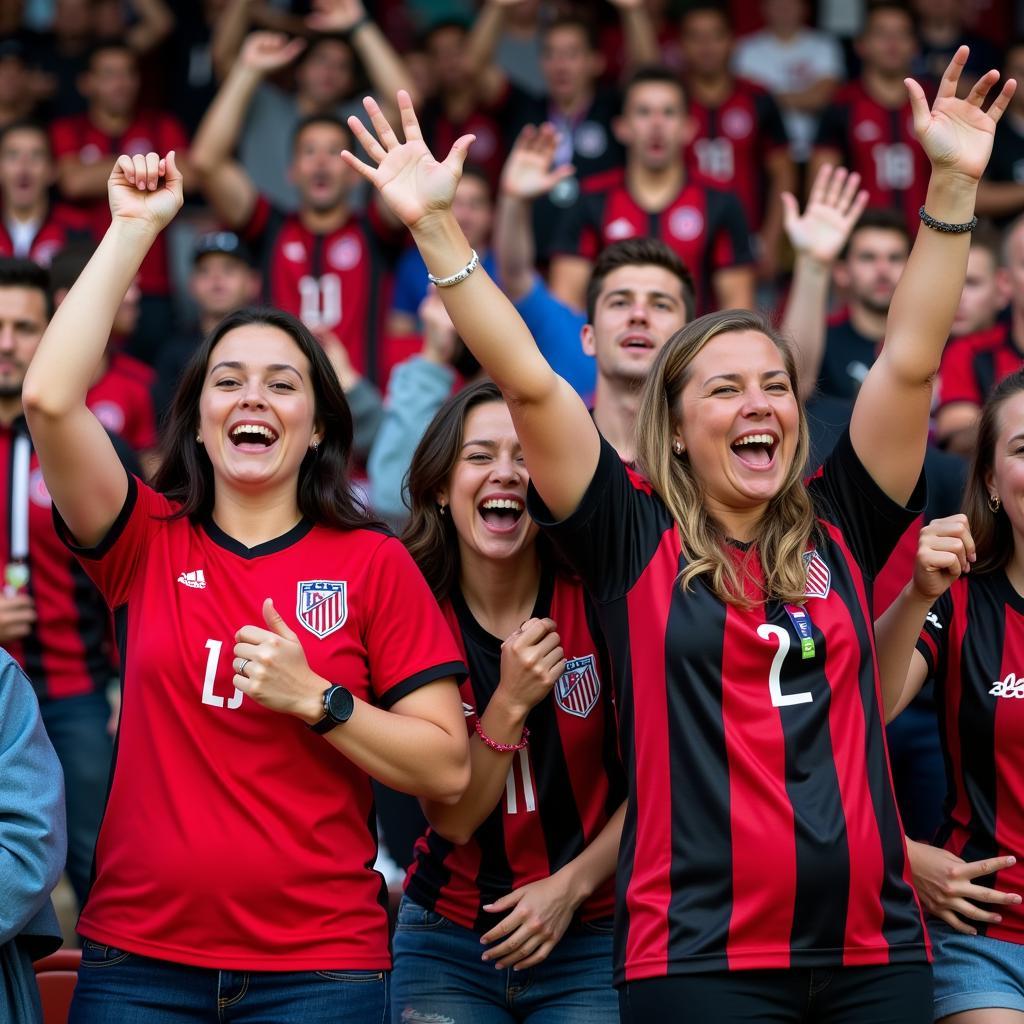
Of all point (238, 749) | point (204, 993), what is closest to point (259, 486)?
point (238, 749)

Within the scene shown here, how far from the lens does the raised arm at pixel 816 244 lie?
4715mm

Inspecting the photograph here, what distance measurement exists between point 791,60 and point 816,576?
7415 mm

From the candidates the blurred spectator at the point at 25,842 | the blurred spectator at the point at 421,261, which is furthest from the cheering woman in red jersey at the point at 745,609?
the blurred spectator at the point at 421,261

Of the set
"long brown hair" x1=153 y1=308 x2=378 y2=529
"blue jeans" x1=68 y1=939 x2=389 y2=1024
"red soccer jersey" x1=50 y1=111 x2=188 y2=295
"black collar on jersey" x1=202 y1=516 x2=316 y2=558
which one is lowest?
"blue jeans" x1=68 y1=939 x2=389 y2=1024

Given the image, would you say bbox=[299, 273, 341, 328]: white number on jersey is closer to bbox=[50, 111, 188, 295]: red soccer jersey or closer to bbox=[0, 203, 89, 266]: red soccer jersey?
bbox=[0, 203, 89, 266]: red soccer jersey

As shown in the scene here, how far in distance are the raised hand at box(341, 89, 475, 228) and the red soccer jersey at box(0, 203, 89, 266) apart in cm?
497

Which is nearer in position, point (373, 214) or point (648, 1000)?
point (648, 1000)

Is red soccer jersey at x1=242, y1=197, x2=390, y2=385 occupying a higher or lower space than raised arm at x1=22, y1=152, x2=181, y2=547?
higher

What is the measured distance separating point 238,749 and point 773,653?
1035 mm

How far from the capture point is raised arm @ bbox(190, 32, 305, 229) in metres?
7.52

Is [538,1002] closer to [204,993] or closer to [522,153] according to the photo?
[204,993]

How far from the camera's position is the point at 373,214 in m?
7.56

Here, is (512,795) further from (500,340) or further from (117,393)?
(117,393)

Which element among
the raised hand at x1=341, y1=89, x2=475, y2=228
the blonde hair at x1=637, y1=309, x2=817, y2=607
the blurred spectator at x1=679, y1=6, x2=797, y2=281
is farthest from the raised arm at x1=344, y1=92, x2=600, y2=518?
the blurred spectator at x1=679, y1=6, x2=797, y2=281
